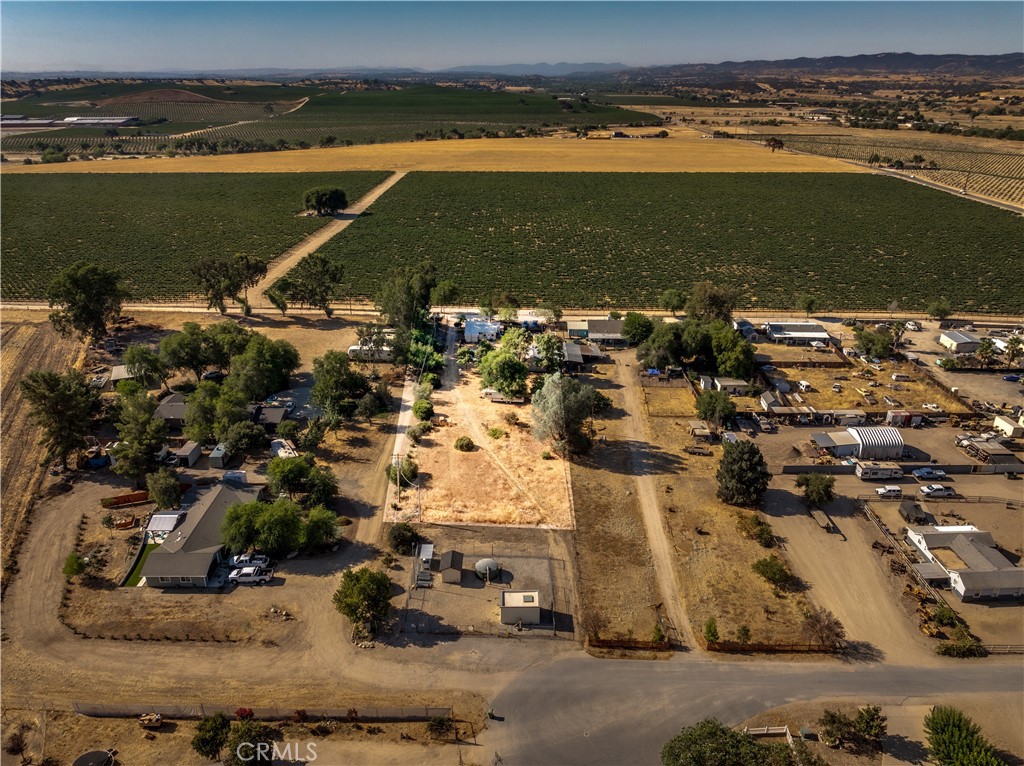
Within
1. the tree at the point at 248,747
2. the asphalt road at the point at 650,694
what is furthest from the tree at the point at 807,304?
the tree at the point at 248,747

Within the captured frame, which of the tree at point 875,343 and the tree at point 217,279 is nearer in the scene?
the tree at point 875,343

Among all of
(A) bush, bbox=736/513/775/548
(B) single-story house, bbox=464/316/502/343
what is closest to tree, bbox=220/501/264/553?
(A) bush, bbox=736/513/775/548

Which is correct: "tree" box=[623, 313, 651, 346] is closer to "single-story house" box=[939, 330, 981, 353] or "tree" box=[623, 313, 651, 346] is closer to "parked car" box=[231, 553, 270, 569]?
"single-story house" box=[939, 330, 981, 353]

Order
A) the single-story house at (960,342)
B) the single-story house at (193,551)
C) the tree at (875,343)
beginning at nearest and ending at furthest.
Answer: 1. the single-story house at (193,551)
2. the tree at (875,343)
3. the single-story house at (960,342)

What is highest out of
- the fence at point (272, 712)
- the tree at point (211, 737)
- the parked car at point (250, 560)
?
the parked car at point (250, 560)

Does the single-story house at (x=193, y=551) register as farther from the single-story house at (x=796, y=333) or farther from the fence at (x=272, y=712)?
the single-story house at (x=796, y=333)

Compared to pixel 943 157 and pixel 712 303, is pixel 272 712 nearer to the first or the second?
pixel 712 303
